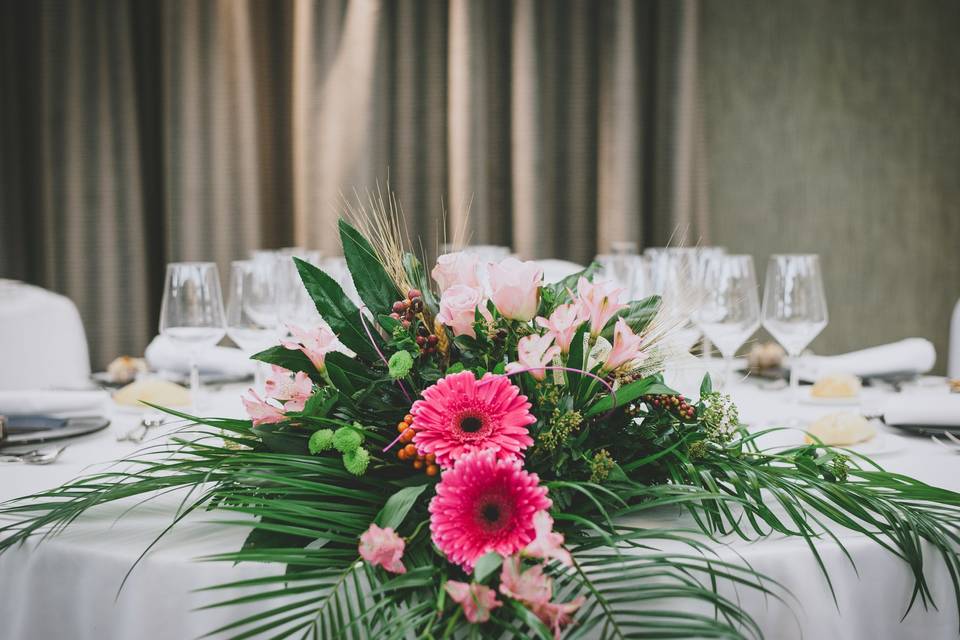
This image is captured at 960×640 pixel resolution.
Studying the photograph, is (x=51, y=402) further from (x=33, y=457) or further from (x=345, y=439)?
(x=345, y=439)

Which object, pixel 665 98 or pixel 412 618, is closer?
pixel 412 618

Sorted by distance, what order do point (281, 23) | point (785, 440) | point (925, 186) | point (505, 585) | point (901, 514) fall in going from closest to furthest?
point (505, 585) → point (901, 514) → point (785, 440) → point (281, 23) → point (925, 186)

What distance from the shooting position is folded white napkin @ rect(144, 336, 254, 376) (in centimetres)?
158

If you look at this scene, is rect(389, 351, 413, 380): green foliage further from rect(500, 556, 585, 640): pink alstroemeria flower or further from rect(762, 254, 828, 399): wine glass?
rect(762, 254, 828, 399): wine glass

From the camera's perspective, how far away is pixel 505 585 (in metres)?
0.61

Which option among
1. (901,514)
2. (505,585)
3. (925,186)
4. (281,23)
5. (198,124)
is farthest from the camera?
(925,186)

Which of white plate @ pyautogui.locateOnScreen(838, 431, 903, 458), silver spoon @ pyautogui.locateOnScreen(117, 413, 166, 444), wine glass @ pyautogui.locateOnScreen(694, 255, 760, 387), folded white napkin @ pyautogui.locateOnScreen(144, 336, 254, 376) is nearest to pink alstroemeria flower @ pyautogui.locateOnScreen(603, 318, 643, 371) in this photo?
white plate @ pyautogui.locateOnScreen(838, 431, 903, 458)

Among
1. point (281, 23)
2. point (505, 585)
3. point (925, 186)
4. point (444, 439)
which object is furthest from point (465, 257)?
point (925, 186)

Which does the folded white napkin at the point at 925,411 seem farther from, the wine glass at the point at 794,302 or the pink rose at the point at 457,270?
the pink rose at the point at 457,270

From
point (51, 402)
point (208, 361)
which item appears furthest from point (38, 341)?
point (51, 402)

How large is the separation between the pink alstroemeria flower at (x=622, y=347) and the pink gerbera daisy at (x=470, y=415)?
0.10 metres

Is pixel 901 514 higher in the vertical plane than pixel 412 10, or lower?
lower

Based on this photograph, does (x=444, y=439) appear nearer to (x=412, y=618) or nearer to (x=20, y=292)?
(x=412, y=618)

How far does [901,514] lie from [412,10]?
8.03ft
